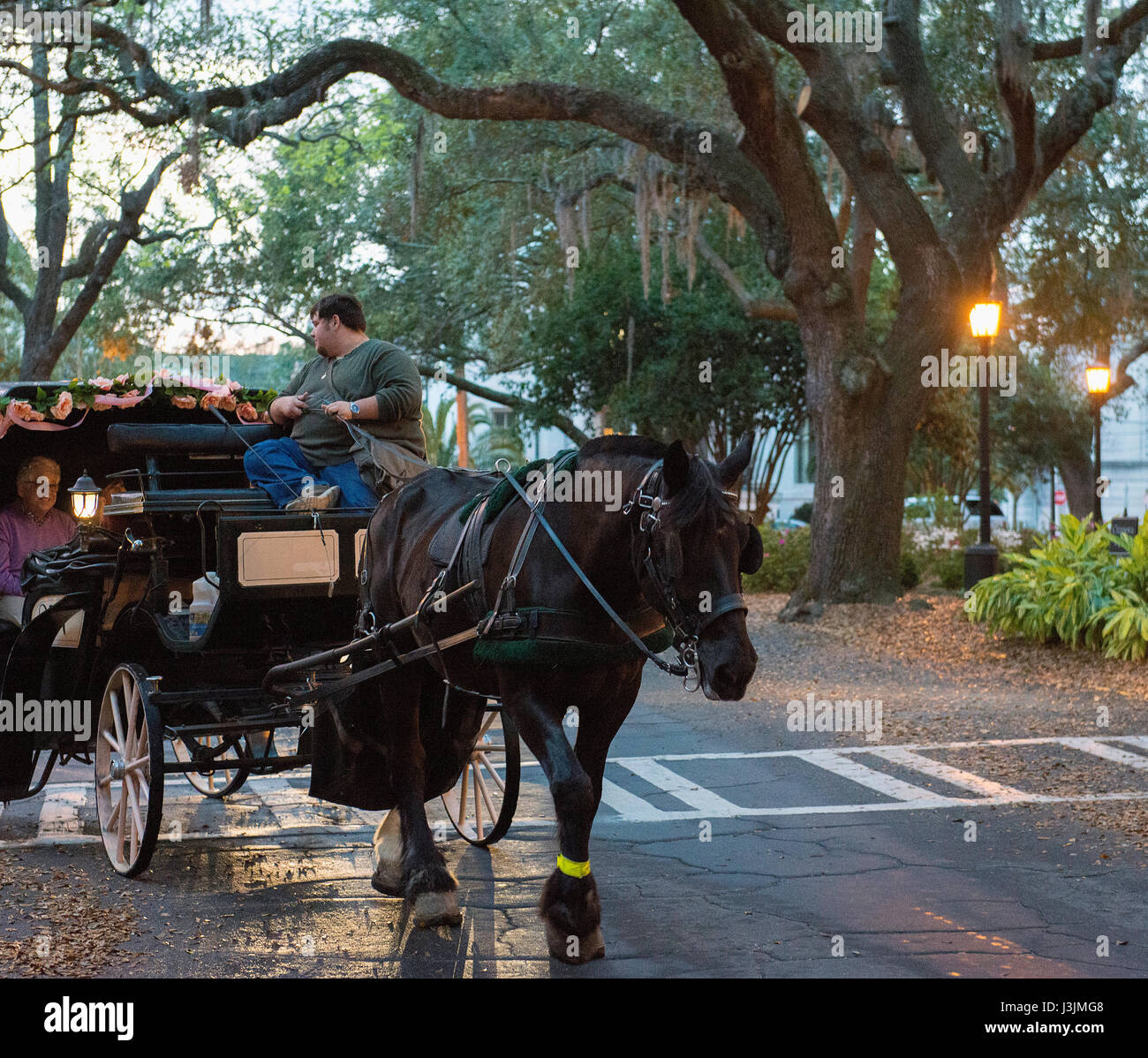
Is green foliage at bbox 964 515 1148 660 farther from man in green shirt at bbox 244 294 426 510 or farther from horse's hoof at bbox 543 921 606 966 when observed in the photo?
horse's hoof at bbox 543 921 606 966

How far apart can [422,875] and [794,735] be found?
5.44 m

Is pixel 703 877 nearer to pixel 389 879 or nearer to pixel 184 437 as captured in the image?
pixel 389 879

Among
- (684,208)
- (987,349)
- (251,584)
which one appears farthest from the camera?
(684,208)

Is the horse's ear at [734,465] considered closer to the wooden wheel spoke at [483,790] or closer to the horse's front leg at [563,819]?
the horse's front leg at [563,819]

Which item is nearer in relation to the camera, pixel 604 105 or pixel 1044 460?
pixel 604 105

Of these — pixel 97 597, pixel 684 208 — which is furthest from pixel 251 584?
pixel 684 208

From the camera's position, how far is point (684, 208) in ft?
64.9

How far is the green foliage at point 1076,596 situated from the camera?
12.9 metres

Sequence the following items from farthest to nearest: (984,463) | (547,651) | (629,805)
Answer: (984,463)
(629,805)
(547,651)

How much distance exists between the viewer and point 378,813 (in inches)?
321

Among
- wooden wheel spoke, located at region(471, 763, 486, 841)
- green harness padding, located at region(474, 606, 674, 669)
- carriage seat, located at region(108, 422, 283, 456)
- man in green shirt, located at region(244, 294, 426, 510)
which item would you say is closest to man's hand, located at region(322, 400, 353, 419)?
man in green shirt, located at region(244, 294, 426, 510)

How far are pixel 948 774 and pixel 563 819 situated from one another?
193 inches

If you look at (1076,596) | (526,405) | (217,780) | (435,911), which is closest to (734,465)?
(435,911)

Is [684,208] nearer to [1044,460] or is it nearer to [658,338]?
[658,338]
